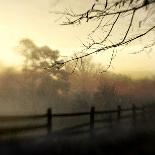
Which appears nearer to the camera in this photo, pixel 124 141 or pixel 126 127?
pixel 124 141

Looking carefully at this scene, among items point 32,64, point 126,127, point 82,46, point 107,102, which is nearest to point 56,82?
point 32,64

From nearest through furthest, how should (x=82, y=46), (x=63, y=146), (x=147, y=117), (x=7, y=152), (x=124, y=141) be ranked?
Result: (x=82, y=46) < (x=7, y=152) < (x=63, y=146) < (x=124, y=141) < (x=147, y=117)

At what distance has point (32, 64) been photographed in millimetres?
55000

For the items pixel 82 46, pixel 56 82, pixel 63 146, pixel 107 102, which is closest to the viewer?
pixel 82 46

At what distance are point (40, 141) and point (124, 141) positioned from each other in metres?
2.96

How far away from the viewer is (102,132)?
17859 millimetres

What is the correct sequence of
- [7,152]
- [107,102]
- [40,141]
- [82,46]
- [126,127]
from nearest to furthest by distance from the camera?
1. [82,46]
2. [7,152]
3. [40,141]
4. [126,127]
5. [107,102]

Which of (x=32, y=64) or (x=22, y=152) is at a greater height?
(x=32, y=64)

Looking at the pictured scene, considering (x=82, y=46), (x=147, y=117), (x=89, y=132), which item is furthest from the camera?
(x=147, y=117)

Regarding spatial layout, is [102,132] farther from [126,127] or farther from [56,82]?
[56,82]

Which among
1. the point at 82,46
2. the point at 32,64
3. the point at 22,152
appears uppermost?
the point at 32,64

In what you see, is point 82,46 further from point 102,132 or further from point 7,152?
point 102,132

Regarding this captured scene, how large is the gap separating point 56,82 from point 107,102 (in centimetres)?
801

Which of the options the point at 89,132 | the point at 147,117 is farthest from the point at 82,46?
the point at 147,117
